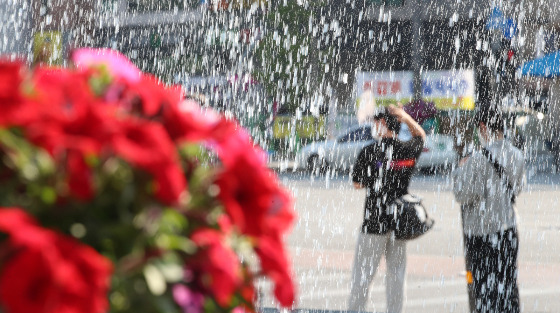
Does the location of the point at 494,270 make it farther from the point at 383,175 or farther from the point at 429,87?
the point at 429,87

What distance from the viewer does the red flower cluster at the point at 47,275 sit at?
1014 mm

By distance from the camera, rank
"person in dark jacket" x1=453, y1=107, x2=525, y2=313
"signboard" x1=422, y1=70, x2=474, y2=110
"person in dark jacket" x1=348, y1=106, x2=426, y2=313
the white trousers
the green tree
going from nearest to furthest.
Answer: "person in dark jacket" x1=453, y1=107, x2=525, y2=313
"person in dark jacket" x1=348, y1=106, x2=426, y2=313
the white trousers
the green tree
"signboard" x1=422, y1=70, x2=474, y2=110

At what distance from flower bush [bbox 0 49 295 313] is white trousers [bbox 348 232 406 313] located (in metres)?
5.48

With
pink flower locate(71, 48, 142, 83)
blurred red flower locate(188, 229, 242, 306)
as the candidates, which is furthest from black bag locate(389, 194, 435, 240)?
blurred red flower locate(188, 229, 242, 306)

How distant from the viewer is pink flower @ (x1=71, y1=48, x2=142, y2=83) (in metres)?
1.39

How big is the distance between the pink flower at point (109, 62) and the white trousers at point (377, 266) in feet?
17.7

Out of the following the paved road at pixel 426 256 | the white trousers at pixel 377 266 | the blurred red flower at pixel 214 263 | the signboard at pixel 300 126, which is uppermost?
the blurred red flower at pixel 214 263

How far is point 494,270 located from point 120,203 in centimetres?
521

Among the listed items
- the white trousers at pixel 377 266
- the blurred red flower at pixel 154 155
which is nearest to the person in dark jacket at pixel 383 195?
the white trousers at pixel 377 266

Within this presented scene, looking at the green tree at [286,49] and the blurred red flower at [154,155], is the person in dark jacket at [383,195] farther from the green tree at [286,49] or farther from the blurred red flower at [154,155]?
the green tree at [286,49]

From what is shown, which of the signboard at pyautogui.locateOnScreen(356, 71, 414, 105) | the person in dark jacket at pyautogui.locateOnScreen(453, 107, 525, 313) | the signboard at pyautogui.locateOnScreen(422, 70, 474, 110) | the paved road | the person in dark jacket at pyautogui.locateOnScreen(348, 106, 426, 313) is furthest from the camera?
the signboard at pyautogui.locateOnScreen(356, 71, 414, 105)

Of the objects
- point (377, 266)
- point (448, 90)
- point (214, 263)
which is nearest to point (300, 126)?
point (448, 90)

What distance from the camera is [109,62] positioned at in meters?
1.42

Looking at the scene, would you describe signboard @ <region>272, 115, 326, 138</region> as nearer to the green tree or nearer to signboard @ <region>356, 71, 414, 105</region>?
the green tree
